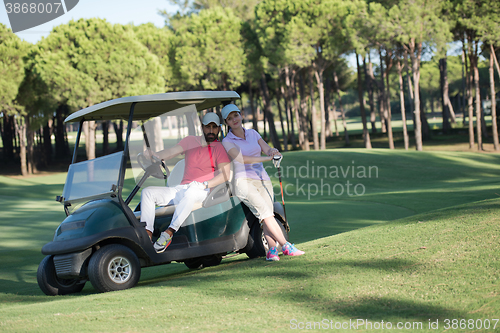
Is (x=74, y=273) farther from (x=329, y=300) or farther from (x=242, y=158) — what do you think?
(x=329, y=300)

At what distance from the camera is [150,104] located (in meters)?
5.41

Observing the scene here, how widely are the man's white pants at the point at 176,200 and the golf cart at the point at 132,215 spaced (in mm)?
124

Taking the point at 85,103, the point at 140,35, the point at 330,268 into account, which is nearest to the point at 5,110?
the point at 85,103

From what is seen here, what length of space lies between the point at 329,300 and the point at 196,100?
3.13 meters

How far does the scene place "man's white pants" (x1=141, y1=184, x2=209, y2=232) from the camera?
4.98 metres

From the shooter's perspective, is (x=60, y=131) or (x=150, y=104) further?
(x=60, y=131)

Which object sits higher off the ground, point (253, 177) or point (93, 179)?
point (93, 179)

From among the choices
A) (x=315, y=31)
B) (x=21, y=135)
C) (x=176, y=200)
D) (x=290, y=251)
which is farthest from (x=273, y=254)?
(x=21, y=135)

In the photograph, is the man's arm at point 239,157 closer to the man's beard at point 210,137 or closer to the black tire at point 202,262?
the man's beard at point 210,137

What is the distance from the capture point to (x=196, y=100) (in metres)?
5.59

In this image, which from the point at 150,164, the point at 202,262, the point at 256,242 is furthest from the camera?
the point at 202,262

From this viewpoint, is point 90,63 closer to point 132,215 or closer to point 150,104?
point 150,104

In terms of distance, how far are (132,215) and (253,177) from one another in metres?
1.43

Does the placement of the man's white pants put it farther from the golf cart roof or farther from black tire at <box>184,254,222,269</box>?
black tire at <box>184,254,222,269</box>
